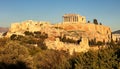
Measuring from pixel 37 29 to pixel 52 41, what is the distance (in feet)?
51.2

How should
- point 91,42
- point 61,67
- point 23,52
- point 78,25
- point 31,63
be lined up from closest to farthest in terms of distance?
point 61,67 < point 31,63 < point 23,52 < point 91,42 < point 78,25

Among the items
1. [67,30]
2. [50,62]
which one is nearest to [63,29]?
[67,30]

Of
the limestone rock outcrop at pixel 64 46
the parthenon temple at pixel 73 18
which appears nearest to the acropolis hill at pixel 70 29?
the parthenon temple at pixel 73 18

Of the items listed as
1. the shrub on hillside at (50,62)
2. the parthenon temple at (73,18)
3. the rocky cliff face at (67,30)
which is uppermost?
the parthenon temple at (73,18)

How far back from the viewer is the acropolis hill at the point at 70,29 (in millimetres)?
81125

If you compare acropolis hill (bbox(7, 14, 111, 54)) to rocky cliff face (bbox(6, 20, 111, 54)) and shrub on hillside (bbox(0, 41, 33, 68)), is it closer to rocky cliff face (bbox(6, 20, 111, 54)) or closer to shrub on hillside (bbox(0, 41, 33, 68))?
rocky cliff face (bbox(6, 20, 111, 54))

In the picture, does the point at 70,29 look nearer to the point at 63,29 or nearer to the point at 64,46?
the point at 63,29

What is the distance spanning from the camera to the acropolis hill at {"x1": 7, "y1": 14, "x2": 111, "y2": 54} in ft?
266

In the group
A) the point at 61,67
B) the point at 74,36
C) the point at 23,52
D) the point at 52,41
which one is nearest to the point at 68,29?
the point at 74,36

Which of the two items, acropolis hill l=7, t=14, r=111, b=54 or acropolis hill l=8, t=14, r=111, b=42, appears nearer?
acropolis hill l=7, t=14, r=111, b=54

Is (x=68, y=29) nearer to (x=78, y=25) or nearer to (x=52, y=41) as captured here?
(x=78, y=25)

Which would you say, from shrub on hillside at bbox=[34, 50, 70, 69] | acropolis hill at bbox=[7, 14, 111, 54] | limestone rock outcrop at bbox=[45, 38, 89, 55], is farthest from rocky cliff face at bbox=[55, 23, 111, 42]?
shrub on hillside at bbox=[34, 50, 70, 69]

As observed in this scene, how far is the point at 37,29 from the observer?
81938 millimetres

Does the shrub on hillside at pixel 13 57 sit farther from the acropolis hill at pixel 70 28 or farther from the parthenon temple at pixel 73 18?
the parthenon temple at pixel 73 18
